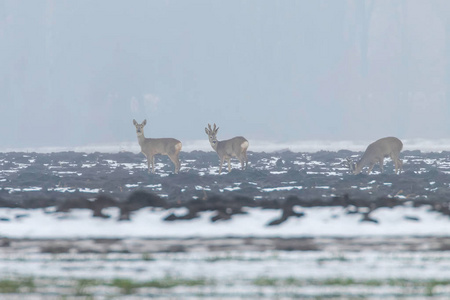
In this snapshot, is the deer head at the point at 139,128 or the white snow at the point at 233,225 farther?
the deer head at the point at 139,128

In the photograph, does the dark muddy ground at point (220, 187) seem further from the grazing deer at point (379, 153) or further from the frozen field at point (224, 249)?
the grazing deer at point (379, 153)

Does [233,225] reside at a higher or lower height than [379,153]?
lower

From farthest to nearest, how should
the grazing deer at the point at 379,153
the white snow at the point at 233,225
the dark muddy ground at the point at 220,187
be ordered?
the grazing deer at the point at 379,153 < the dark muddy ground at the point at 220,187 < the white snow at the point at 233,225

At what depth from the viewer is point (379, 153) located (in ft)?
111

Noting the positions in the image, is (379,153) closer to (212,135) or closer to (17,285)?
(212,135)

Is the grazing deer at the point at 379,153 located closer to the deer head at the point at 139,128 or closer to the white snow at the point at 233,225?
the deer head at the point at 139,128

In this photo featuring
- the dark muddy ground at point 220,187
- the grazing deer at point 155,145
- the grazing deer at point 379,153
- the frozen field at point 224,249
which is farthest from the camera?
the grazing deer at point 155,145

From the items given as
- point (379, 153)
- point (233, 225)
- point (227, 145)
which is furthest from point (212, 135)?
point (233, 225)

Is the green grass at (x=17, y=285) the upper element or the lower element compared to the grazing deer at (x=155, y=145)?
lower

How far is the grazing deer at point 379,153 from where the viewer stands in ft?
110

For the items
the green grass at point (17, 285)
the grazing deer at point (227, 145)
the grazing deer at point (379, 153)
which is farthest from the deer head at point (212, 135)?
the green grass at point (17, 285)

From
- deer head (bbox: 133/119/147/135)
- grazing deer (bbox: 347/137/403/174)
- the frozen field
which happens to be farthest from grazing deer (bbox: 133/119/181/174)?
the frozen field

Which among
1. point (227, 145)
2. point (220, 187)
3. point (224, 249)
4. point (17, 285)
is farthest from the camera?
point (227, 145)

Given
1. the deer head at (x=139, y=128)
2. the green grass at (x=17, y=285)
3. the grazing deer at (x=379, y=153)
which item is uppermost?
the deer head at (x=139, y=128)
